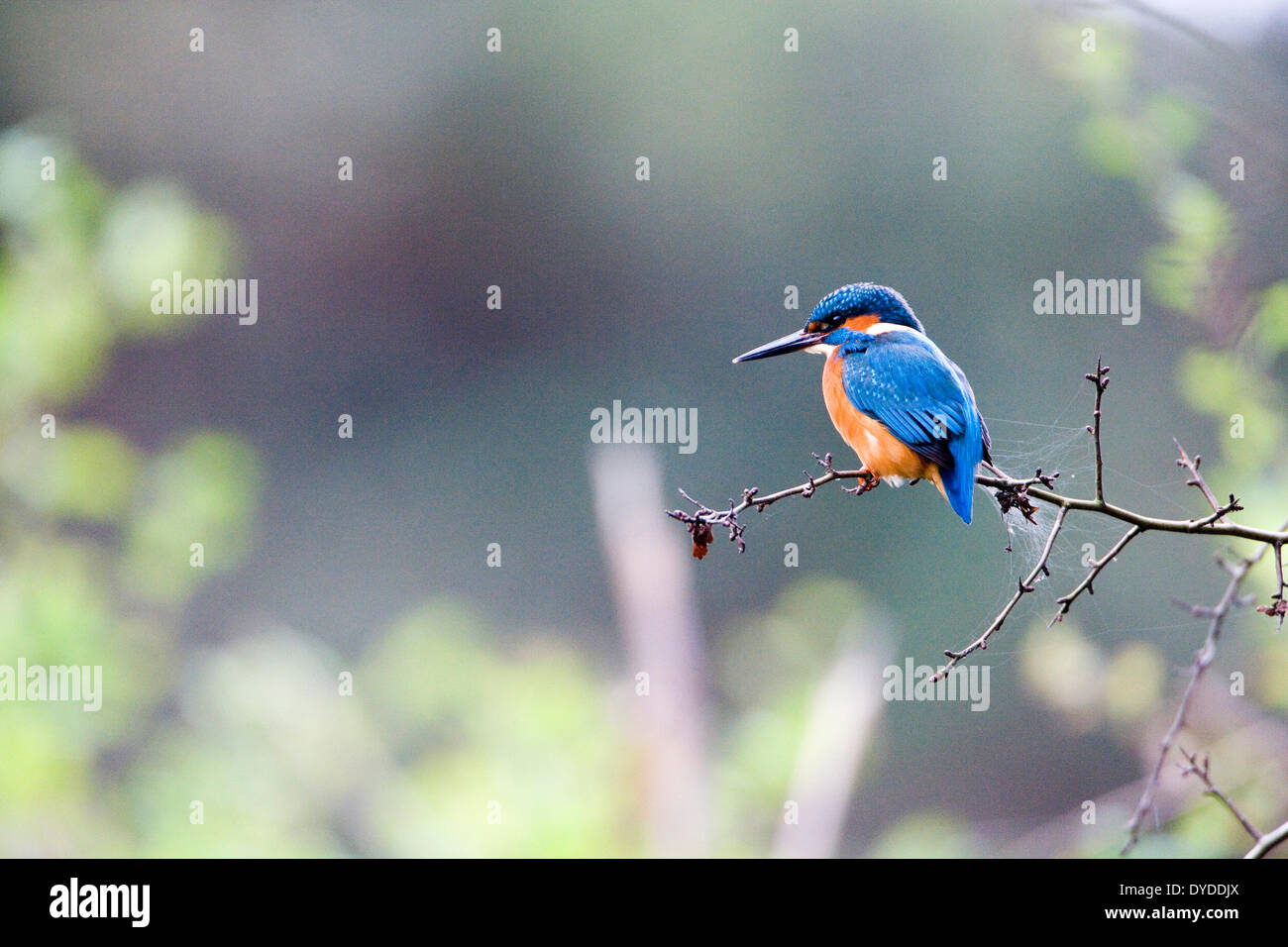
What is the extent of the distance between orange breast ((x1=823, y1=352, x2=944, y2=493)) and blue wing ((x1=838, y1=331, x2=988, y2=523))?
0.01 meters

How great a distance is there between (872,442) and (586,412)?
13.9ft

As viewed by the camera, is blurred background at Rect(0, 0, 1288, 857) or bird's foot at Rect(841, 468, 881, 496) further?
blurred background at Rect(0, 0, 1288, 857)

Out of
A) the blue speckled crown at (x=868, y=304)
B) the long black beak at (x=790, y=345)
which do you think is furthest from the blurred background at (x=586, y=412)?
the long black beak at (x=790, y=345)

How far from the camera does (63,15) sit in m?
6.47

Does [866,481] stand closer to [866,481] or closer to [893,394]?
[866,481]

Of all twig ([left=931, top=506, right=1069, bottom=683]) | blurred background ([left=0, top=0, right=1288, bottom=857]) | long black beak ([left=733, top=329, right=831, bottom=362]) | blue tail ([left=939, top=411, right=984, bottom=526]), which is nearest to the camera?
twig ([left=931, top=506, right=1069, bottom=683])

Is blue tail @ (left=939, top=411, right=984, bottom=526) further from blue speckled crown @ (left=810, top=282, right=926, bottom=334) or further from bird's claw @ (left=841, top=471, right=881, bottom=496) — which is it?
blue speckled crown @ (left=810, top=282, right=926, bottom=334)

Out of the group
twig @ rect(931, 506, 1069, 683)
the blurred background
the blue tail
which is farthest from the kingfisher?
the blurred background

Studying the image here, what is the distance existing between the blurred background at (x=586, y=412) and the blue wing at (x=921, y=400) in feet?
2.26

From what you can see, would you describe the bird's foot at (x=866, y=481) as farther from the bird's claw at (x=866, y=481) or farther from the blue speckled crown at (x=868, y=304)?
the blue speckled crown at (x=868, y=304)

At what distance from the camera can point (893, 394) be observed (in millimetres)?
1701

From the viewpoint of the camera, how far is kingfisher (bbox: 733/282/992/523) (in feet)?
5.25

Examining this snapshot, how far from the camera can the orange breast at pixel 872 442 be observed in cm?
165

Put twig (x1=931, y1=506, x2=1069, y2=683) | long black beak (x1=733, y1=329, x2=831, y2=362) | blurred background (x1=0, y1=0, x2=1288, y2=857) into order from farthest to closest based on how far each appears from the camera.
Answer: blurred background (x1=0, y1=0, x2=1288, y2=857)
long black beak (x1=733, y1=329, x2=831, y2=362)
twig (x1=931, y1=506, x2=1069, y2=683)
